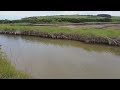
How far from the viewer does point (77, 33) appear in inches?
522

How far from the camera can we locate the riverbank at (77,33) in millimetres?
11359

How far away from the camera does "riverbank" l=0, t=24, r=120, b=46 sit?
11359 millimetres

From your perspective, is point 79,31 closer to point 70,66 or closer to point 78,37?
point 78,37

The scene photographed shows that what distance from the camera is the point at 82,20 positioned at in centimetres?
2186

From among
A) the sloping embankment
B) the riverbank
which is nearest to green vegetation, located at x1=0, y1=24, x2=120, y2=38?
the riverbank

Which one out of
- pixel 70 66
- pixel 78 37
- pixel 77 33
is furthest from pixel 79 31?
pixel 70 66

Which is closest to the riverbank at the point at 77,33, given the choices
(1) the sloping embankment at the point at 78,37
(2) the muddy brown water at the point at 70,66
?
(1) the sloping embankment at the point at 78,37

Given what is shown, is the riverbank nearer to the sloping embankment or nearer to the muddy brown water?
the sloping embankment
